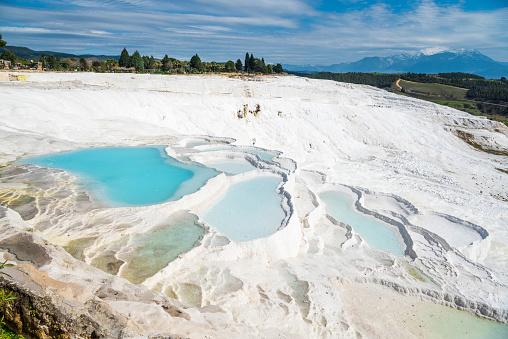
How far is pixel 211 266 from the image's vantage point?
630cm

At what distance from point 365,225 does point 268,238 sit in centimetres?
483

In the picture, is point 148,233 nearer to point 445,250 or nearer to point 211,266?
point 211,266

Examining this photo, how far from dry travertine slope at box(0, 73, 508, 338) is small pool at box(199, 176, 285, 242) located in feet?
1.38

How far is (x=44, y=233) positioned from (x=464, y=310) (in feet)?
28.2

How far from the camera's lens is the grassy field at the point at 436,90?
65938 millimetres

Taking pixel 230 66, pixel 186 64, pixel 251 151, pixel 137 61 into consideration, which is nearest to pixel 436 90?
pixel 230 66

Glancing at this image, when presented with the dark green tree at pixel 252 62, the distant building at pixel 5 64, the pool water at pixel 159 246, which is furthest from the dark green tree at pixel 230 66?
the pool water at pixel 159 246

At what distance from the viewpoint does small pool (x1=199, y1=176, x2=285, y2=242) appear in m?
7.56

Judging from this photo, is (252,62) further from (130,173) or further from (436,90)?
(130,173)

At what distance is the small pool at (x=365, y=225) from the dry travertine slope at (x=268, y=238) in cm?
49

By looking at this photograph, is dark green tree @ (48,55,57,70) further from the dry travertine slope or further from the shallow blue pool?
the shallow blue pool

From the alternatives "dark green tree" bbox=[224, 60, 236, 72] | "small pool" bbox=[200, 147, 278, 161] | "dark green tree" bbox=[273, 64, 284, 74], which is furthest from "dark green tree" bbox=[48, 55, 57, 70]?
"dark green tree" bbox=[273, 64, 284, 74]

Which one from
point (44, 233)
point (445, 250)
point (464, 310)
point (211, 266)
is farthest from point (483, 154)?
point (44, 233)

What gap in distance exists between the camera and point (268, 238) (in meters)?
7.10
